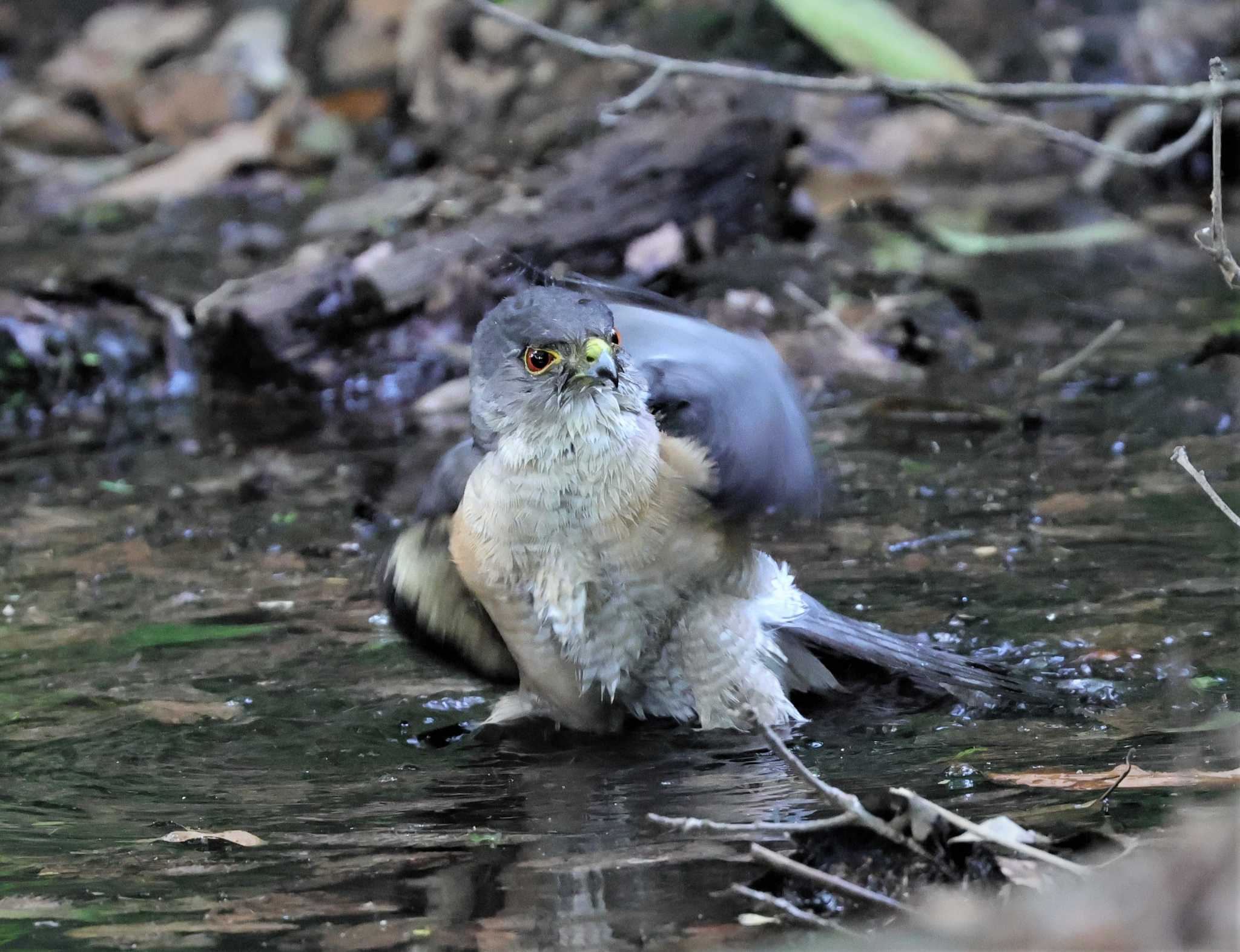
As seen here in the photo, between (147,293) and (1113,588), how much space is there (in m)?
5.95

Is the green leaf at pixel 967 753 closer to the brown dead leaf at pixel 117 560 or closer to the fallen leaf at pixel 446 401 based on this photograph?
the brown dead leaf at pixel 117 560

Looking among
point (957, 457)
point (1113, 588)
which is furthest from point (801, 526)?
point (1113, 588)

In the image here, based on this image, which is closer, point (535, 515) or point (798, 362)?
point (535, 515)

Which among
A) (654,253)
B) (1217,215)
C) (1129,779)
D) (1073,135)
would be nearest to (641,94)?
(1073,135)

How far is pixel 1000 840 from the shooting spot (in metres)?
2.46

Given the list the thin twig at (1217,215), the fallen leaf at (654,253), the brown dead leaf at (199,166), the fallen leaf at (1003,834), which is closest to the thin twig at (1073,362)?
the fallen leaf at (654,253)

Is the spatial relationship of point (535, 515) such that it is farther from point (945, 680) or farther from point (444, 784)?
point (945, 680)

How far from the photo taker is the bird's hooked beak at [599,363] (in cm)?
407

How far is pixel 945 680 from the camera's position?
411cm

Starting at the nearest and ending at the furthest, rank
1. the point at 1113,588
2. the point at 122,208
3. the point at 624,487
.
Result: the point at 624,487, the point at 1113,588, the point at 122,208

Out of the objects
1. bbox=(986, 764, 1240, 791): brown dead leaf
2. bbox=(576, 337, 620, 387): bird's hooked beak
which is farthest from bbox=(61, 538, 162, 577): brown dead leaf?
bbox=(986, 764, 1240, 791): brown dead leaf

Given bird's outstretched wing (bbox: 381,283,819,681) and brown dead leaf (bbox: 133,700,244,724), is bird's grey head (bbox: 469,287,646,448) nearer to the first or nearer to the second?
bird's outstretched wing (bbox: 381,283,819,681)

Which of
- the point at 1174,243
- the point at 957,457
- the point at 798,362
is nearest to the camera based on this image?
the point at 957,457

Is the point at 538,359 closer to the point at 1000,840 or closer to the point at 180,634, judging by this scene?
the point at 180,634
